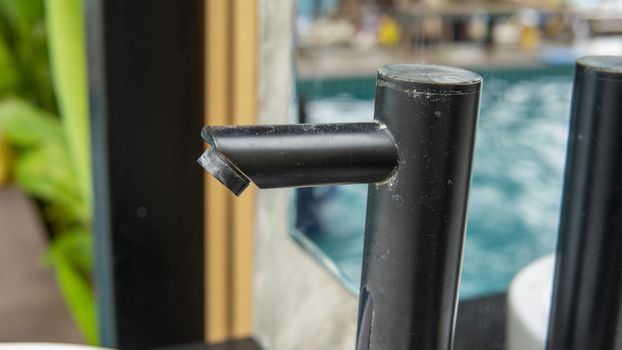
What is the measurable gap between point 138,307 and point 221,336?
3.9 inches

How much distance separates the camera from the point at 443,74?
26 cm

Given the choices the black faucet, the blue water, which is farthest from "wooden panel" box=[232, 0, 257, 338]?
the black faucet

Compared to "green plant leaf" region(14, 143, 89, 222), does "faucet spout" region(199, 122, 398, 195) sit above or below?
above

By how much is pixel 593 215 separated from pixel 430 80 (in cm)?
9

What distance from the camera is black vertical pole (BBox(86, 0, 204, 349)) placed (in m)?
0.70

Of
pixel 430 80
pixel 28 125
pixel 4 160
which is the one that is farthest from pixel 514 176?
pixel 4 160

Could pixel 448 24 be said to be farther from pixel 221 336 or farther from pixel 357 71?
pixel 221 336

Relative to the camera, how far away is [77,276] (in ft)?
4.24

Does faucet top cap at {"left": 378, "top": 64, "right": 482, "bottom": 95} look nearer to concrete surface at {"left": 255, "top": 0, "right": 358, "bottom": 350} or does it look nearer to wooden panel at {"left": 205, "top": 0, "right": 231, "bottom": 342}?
concrete surface at {"left": 255, "top": 0, "right": 358, "bottom": 350}

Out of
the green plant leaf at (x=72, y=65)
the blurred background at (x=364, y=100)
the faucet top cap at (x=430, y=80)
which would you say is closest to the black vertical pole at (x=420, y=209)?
the faucet top cap at (x=430, y=80)

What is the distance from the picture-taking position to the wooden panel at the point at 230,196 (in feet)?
2.10

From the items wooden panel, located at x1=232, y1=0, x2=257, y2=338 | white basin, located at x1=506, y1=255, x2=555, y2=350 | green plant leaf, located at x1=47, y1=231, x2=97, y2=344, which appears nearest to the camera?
white basin, located at x1=506, y1=255, x2=555, y2=350

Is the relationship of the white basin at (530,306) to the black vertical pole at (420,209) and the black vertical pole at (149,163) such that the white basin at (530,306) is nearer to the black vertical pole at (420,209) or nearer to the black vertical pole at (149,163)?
the black vertical pole at (420,209)

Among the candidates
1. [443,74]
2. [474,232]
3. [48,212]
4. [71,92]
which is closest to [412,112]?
[443,74]
